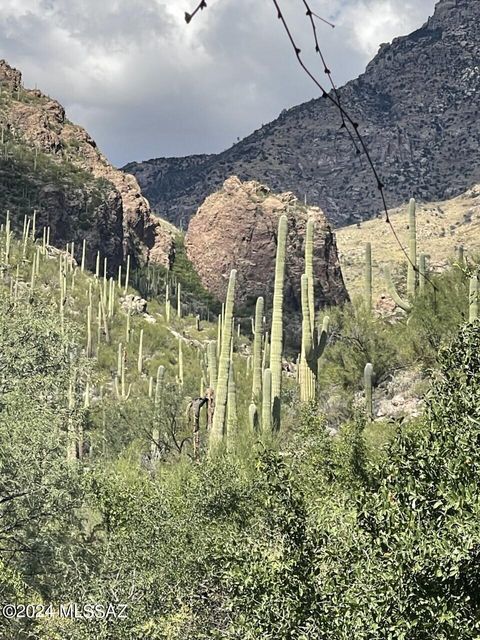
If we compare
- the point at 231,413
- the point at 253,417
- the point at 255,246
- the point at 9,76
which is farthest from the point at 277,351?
the point at 9,76

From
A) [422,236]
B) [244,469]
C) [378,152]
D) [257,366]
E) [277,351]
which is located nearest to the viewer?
[244,469]

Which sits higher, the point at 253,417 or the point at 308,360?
the point at 308,360

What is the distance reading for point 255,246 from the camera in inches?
3159

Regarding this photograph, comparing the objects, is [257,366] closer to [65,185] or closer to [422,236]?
[65,185]

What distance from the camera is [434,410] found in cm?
740

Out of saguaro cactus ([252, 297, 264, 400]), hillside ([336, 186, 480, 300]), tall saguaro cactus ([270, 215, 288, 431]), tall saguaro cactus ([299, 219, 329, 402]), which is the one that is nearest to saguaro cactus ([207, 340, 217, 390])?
saguaro cactus ([252, 297, 264, 400])

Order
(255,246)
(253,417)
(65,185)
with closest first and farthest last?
(253,417) < (65,185) < (255,246)

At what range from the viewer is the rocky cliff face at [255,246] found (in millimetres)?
76375

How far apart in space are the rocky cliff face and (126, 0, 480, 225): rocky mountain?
246 ft

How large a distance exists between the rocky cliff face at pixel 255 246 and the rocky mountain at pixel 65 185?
5.78 m

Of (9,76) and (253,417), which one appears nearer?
(253,417)

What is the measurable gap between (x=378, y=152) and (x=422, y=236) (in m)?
72.8

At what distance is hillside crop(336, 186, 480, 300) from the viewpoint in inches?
3735

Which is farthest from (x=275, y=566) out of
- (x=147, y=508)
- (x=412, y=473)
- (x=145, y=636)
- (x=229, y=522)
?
(x=147, y=508)
